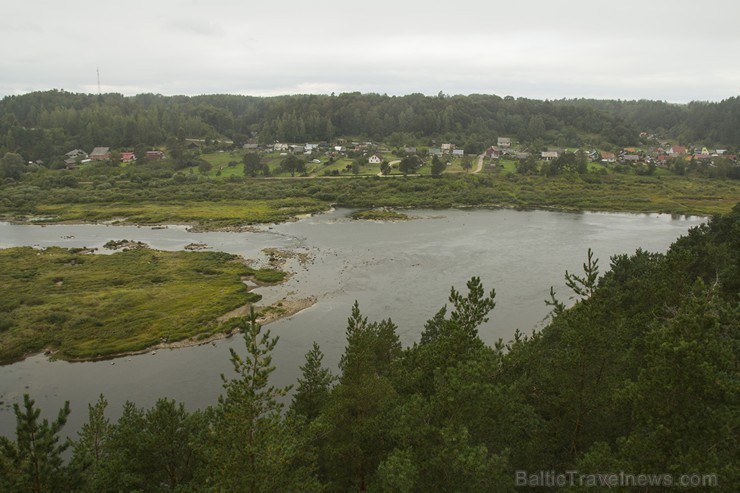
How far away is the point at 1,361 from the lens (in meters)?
28.3

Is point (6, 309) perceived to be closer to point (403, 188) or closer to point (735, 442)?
point (735, 442)

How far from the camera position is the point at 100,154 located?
111250 millimetres

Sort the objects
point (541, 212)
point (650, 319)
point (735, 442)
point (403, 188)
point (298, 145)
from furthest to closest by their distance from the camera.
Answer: point (298, 145) < point (403, 188) < point (541, 212) < point (650, 319) < point (735, 442)

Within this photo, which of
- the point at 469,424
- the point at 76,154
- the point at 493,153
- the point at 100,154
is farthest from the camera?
the point at 493,153

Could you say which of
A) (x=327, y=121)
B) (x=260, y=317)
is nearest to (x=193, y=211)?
(x=260, y=317)

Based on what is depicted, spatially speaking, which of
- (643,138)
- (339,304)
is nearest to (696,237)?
(339,304)

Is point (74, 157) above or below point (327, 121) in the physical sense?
below

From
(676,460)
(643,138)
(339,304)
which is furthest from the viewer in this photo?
(643,138)

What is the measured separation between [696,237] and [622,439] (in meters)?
24.4

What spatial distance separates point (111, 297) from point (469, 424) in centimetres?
3390

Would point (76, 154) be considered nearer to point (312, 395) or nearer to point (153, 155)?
point (153, 155)

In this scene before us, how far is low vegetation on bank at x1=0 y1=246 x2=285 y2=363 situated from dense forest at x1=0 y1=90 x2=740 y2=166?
264ft

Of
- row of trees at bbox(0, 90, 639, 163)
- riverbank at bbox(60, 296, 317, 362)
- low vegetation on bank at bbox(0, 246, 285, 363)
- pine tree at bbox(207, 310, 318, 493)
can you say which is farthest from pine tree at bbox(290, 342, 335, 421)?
row of trees at bbox(0, 90, 639, 163)

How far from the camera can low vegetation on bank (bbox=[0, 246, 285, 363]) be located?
30609 mm
